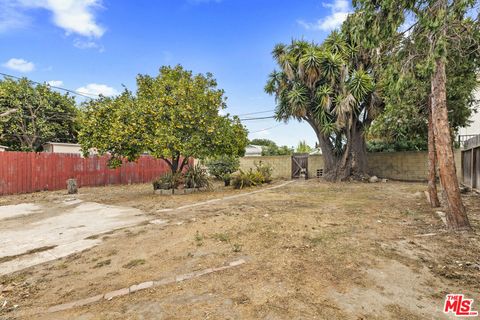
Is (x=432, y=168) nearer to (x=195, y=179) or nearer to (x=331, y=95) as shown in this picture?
(x=331, y=95)

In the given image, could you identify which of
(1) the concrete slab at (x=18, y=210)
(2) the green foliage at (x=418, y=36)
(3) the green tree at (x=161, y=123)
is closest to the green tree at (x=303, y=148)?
(3) the green tree at (x=161, y=123)

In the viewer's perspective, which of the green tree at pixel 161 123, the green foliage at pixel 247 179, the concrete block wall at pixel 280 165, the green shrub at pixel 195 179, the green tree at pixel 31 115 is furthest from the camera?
the concrete block wall at pixel 280 165

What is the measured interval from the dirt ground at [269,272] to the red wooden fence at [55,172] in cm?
848

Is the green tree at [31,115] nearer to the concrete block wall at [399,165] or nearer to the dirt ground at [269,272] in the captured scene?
the dirt ground at [269,272]

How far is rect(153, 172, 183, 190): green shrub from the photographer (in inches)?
387

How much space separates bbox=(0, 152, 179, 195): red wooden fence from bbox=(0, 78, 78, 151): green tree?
4.51m

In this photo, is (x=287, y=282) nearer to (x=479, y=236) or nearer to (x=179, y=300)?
(x=179, y=300)

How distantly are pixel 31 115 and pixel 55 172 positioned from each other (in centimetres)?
689

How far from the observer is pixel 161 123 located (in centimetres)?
828

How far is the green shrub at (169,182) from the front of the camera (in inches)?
387

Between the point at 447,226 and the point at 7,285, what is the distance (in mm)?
6258

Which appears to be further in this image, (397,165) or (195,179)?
(397,165)

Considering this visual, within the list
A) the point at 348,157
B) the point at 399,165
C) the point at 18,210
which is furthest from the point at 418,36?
the point at 399,165

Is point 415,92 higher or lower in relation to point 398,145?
higher
